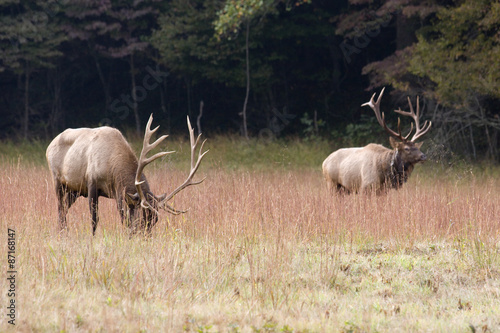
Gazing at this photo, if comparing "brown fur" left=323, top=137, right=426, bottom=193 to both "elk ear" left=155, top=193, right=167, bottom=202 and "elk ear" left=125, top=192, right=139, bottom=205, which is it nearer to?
"elk ear" left=155, top=193, right=167, bottom=202

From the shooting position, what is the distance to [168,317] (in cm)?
477

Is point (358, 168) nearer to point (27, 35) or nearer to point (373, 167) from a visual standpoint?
point (373, 167)

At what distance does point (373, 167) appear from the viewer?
10.7 meters

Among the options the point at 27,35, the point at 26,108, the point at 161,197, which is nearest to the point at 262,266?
the point at 161,197

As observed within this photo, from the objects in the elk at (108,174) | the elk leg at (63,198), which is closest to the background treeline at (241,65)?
the elk at (108,174)

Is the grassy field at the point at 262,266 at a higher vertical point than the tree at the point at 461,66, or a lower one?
lower

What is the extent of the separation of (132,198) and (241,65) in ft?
51.2

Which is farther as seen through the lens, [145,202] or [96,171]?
[96,171]

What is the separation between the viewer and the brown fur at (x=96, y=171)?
23.8 ft

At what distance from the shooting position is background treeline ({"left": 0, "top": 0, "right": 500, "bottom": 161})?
55.2 ft

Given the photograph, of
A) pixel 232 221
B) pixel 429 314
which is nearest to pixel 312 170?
pixel 232 221

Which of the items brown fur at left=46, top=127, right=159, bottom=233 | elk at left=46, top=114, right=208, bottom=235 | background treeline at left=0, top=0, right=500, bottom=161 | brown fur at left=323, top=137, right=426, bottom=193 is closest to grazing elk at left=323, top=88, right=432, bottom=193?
brown fur at left=323, top=137, right=426, bottom=193

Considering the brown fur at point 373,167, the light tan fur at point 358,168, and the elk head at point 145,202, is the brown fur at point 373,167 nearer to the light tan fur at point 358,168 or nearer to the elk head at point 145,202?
the light tan fur at point 358,168

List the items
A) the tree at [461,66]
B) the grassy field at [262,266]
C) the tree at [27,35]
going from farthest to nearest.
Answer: the tree at [27,35], the tree at [461,66], the grassy field at [262,266]
